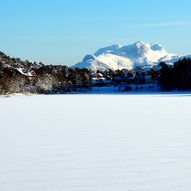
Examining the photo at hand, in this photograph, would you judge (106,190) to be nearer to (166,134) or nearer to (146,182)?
(146,182)

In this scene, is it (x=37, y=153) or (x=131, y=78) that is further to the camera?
(x=131, y=78)

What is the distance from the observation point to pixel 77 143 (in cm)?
1035

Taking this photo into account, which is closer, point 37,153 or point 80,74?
point 37,153

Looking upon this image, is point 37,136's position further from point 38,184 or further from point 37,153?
point 38,184

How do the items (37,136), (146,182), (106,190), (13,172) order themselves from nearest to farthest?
(106,190)
(146,182)
(13,172)
(37,136)

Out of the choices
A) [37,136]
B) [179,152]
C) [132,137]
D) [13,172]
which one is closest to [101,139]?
[132,137]

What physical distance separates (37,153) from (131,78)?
4049 inches

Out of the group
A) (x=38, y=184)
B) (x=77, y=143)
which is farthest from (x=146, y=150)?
(x=38, y=184)

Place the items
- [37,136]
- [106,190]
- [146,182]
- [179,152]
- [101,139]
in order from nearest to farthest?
[106,190] < [146,182] < [179,152] < [101,139] < [37,136]

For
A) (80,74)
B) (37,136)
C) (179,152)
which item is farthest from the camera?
(80,74)

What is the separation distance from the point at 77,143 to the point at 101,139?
93cm

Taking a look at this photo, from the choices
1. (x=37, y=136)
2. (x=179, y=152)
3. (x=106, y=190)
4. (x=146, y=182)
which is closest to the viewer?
(x=106, y=190)

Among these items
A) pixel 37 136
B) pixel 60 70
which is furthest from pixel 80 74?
pixel 37 136

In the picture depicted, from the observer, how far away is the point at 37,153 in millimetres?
8930
